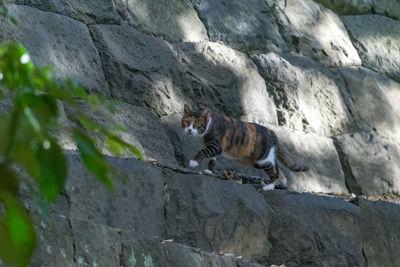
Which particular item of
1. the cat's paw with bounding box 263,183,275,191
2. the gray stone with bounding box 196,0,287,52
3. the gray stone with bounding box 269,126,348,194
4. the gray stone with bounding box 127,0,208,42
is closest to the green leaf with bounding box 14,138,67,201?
the cat's paw with bounding box 263,183,275,191

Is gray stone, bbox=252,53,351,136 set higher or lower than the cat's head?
lower

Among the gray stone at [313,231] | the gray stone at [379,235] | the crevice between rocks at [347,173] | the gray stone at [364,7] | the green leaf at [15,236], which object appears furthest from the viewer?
the gray stone at [364,7]

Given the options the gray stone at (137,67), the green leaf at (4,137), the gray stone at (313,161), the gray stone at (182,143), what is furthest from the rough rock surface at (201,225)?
the green leaf at (4,137)

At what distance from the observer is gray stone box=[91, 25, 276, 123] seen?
6.64m

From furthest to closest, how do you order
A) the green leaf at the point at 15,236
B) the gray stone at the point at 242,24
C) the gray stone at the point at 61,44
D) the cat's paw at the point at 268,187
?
the gray stone at the point at 242,24, the cat's paw at the point at 268,187, the gray stone at the point at 61,44, the green leaf at the point at 15,236

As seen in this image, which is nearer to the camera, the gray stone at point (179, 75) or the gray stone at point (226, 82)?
the gray stone at point (179, 75)

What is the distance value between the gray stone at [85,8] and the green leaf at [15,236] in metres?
5.86

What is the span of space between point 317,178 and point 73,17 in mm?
3338

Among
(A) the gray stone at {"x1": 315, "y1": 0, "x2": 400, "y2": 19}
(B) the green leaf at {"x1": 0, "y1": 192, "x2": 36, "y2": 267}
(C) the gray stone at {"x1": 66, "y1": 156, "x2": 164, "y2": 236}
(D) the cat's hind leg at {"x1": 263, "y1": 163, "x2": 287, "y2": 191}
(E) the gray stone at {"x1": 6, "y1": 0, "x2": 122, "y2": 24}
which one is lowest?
(A) the gray stone at {"x1": 315, "y1": 0, "x2": 400, "y2": 19}

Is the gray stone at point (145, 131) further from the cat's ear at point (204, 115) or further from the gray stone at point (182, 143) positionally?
the cat's ear at point (204, 115)

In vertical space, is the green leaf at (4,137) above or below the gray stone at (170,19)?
above

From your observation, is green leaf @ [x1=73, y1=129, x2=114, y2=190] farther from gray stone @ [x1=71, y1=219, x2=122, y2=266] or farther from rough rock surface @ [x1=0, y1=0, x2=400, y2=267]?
gray stone @ [x1=71, y1=219, x2=122, y2=266]

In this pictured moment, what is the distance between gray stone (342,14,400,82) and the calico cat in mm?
3557

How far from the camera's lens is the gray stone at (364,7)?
1029 cm
